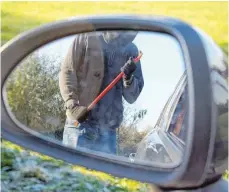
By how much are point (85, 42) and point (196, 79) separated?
41 cm

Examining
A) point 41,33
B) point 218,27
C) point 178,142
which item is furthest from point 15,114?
point 218,27

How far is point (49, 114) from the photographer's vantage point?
71.8 inches

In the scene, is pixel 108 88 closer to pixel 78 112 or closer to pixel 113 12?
pixel 78 112

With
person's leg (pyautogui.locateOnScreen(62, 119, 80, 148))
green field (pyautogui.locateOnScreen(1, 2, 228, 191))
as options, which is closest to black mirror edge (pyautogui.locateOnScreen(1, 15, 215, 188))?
person's leg (pyautogui.locateOnScreen(62, 119, 80, 148))

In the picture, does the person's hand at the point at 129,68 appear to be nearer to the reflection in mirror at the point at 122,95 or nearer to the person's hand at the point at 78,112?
the reflection in mirror at the point at 122,95

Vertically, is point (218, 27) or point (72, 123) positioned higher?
point (218, 27)

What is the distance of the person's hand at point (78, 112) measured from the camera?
1.62 metres

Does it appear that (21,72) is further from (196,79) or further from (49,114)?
(196,79)

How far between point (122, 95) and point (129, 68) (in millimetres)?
83

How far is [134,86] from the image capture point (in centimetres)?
156

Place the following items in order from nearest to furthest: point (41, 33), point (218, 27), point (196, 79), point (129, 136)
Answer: point (196, 79) → point (129, 136) → point (41, 33) → point (218, 27)

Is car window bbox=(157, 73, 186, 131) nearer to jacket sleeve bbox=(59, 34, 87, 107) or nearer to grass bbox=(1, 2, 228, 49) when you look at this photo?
jacket sleeve bbox=(59, 34, 87, 107)

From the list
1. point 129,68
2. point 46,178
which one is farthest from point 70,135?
point 46,178

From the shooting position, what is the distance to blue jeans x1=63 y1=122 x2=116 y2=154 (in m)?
1.61
